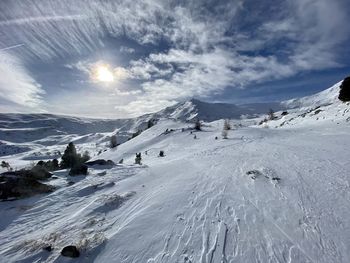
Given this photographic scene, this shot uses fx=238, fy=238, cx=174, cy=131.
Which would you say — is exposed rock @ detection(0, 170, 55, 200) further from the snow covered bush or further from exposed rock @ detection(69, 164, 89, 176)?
the snow covered bush

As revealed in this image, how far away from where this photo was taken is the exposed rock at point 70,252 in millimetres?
10180

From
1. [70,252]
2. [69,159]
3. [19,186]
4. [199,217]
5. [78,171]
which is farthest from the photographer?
[69,159]

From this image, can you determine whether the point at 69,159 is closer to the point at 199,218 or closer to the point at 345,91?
the point at 199,218

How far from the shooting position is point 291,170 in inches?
731

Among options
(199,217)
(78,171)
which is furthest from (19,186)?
(199,217)

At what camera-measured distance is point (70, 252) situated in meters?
10.2

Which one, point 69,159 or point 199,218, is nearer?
point 199,218

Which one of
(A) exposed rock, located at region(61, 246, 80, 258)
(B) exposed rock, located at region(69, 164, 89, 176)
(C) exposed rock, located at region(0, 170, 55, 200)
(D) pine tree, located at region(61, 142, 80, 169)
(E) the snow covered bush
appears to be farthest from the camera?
(E) the snow covered bush

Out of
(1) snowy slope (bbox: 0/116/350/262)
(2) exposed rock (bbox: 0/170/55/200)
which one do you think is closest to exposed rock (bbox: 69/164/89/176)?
(1) snowy slope (bbox: 0/116/350/262)

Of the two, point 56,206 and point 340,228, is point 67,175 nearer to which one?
point 56,206

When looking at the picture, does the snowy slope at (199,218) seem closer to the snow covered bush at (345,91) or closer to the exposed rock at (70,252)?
the exposed rock at (70,252)

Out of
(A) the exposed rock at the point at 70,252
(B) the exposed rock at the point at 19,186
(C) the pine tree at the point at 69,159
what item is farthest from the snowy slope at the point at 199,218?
(C) the pine tree at the point at 69,159

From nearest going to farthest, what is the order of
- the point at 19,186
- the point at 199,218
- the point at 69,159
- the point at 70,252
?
the point at 70,252, the point at 199,218, the point at 19,186, the point at 69,159

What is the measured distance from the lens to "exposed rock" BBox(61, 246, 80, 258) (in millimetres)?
10180
